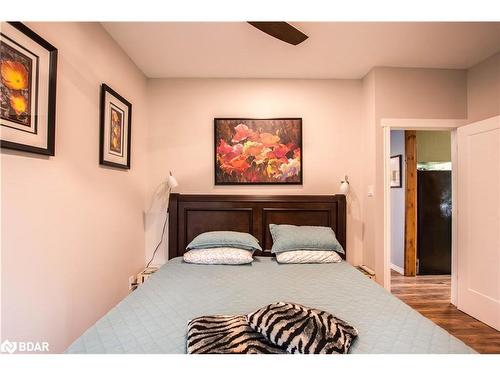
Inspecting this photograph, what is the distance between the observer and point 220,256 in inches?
95.3

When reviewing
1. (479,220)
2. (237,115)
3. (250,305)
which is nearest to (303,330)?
(250,305)

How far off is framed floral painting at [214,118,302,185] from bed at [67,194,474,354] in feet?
0.83

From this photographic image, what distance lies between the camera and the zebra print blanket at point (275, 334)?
104cm

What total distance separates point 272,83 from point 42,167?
2266mm

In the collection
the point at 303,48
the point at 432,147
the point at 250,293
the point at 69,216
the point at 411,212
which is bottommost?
the point at 250,293

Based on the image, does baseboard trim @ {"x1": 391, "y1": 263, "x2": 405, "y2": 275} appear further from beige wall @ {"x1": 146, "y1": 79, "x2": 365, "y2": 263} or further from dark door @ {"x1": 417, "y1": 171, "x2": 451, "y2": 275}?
beige wall @ {"x1": 146, "y1": 79, "x2": 365, "y2": 263}

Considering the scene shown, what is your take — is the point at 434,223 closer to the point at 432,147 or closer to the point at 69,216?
the point at 432,147

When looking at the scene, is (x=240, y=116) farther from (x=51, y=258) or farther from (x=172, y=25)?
(x=51, y=258)

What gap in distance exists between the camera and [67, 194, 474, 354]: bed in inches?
46.2

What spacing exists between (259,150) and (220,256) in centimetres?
118

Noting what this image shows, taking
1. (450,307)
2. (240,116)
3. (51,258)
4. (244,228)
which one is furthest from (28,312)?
(450,307)

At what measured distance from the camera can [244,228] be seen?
291 centimetres

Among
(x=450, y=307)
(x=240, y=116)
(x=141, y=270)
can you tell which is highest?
(x=240, y=116)

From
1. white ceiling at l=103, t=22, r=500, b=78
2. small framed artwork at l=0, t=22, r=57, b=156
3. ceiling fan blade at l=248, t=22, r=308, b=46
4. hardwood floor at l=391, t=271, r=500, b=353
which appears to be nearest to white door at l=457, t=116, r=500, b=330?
hardwood floor at l=391, t=271, r=500, b=353
